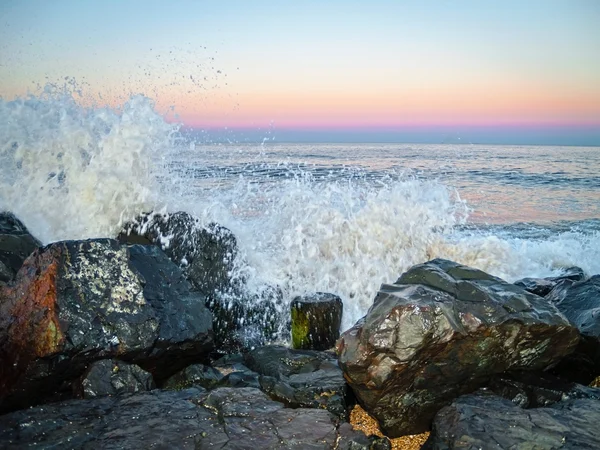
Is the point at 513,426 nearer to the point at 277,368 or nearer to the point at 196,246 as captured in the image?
the point at 277,368

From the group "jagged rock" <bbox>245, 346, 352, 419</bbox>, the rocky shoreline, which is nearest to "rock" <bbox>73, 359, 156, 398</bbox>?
the rocky shoreline

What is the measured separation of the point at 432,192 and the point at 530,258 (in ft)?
7.75

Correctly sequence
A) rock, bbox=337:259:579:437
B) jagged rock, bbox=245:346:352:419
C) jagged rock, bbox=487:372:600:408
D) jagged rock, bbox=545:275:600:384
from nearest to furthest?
rock, bbox=337:259:579:437, jagged rock, bbox=487:372:600:408, jagged rock, bbox=245:346:352:419, jagged rock, bbox=545:275:600:384

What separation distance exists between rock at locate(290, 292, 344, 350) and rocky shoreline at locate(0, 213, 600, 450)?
17.4 inches

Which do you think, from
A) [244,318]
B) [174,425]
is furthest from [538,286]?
[174,425]

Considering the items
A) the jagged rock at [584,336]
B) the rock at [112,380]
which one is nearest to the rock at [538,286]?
the jagged rock at [584,336]

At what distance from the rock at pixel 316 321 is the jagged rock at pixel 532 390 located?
63.0 inches

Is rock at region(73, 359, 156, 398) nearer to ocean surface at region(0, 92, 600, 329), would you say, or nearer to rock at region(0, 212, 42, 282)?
rock at region(0, 212, 42, 282)

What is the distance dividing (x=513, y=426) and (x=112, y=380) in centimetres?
234

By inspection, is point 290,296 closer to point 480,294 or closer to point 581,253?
point 480,294

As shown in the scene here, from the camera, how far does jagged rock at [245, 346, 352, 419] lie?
3.12m

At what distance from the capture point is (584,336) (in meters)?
3.40

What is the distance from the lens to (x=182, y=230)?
Answer: 16.7 ft

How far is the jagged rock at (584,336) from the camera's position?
3.39 metres
